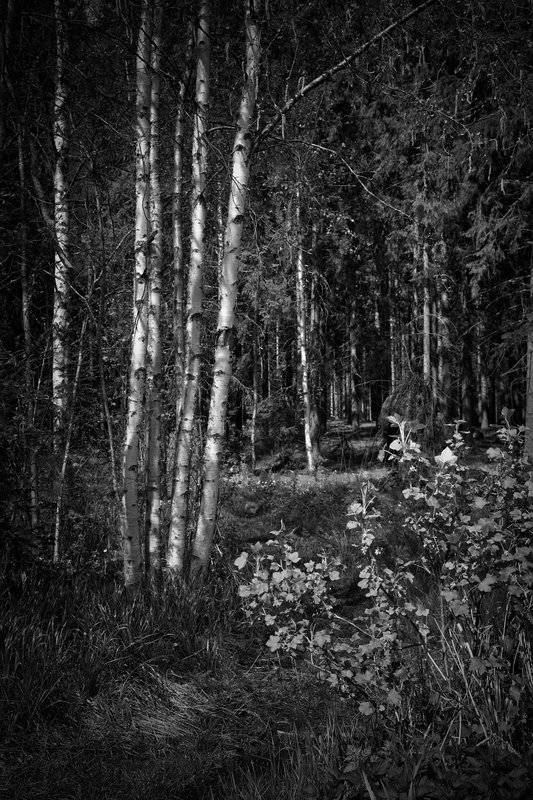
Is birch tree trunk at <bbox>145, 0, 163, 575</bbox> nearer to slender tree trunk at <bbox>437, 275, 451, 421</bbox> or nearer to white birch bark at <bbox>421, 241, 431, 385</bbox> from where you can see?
white birch bark at <bbox>421, 241, 431, 385</bbox>

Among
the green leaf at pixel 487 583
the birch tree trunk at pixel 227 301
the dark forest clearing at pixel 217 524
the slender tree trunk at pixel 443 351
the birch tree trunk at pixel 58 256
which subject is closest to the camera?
the green leaf at pixel 487 583

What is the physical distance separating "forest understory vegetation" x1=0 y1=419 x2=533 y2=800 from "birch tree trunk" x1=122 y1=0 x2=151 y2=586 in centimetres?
40

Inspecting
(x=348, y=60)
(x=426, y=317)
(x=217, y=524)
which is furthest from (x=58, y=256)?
(x=426, y=317)

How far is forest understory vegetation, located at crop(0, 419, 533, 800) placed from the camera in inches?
93.6

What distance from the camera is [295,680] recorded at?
13.0 ft

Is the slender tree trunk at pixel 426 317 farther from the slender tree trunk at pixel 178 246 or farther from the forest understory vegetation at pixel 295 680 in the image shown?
the forest understory vegetation at pixel 295 680

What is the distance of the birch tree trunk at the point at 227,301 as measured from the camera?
4.95 meters

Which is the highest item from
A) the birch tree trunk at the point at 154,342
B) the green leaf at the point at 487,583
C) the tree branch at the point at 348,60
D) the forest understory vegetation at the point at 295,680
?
the tree branch at the point at 348,60

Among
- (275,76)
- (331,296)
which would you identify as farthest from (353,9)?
(331,296)

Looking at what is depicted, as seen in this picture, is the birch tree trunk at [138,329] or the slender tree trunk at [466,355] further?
the slender tree trunk at [466,355]

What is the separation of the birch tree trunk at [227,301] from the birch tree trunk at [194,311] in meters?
0.19

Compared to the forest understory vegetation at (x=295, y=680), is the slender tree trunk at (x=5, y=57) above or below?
above

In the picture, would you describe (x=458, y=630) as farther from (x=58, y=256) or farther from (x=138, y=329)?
(x=58, y=256)

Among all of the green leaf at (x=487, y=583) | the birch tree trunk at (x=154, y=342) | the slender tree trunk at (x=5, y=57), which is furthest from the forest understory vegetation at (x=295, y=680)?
the slender tree trunk at (x=5, y=57)
